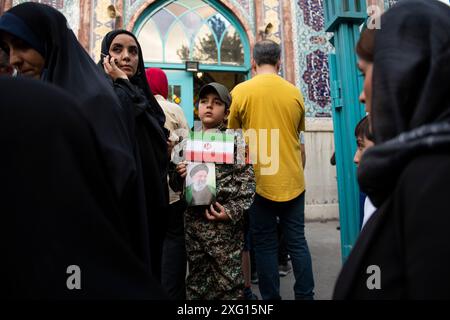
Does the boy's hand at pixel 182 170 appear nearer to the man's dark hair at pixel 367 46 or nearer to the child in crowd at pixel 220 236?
the child in crowd at pixel 220 236

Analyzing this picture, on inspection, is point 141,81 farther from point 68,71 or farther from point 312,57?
point 312,57

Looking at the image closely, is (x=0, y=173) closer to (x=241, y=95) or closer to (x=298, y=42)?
(x=241, y=95)

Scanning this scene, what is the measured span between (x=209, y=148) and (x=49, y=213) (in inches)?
50.7

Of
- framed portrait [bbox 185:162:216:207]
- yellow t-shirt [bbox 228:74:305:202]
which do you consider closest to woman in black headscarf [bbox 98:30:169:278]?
framed portrait [bbox 185:162:216:207]

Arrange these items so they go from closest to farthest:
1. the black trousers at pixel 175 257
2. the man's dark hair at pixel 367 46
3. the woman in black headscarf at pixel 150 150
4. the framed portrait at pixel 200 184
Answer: the man's dark hair at pixel 367 46 → the woman in black headscarf at pixel 150 150 → the framed portrait at pixel 200 184 → the black trousers at pixel 175 257

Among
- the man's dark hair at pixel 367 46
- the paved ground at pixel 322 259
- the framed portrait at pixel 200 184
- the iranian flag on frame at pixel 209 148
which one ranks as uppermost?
the man's dark hair at pixel 367 46

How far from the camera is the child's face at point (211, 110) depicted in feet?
6.82

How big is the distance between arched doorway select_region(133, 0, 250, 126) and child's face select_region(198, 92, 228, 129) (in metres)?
3.61

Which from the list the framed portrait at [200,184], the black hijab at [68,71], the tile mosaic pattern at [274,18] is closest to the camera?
the black hijab at [68,71]

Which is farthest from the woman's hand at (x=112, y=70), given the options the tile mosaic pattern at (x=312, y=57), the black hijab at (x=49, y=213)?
the tile mosaic pattern at (x=312, y=57)

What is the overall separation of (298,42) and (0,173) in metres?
5.96

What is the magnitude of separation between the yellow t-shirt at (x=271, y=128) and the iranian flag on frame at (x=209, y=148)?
334mm

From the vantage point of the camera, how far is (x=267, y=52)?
2359 mm

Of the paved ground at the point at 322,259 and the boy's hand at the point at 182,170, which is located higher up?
the boy's hand at the point at 182,170
